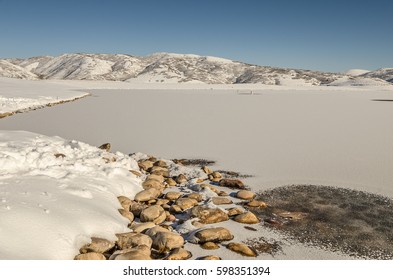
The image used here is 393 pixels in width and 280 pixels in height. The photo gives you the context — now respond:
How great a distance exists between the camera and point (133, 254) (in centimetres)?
524

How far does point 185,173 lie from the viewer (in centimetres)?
1017

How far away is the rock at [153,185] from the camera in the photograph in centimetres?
886

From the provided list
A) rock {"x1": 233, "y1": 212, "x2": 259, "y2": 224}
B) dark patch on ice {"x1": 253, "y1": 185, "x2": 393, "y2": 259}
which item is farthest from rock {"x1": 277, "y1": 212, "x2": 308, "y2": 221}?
rock {"x1": 233, "y1": 212, "x2": 259, "y2": 224}

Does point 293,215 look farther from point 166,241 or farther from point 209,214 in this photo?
point 166,241

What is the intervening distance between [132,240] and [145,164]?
5.00 m

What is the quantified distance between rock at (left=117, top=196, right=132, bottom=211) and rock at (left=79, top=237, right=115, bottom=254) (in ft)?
5.76

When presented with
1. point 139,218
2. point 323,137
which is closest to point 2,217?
point 139,218

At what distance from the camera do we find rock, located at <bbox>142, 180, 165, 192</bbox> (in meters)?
8.86

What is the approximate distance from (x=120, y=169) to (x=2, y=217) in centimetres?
397

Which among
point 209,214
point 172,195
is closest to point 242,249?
point 209,214

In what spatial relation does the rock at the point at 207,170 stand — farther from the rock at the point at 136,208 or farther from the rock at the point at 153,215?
the rock at the point at 153,215

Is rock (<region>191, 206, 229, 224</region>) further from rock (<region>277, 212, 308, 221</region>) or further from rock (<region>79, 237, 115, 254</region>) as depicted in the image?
rock (<region>79, 237, 115, 254</region>)

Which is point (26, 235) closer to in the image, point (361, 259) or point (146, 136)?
point (361, 259)

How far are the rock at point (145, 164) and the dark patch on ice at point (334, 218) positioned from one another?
367cm
